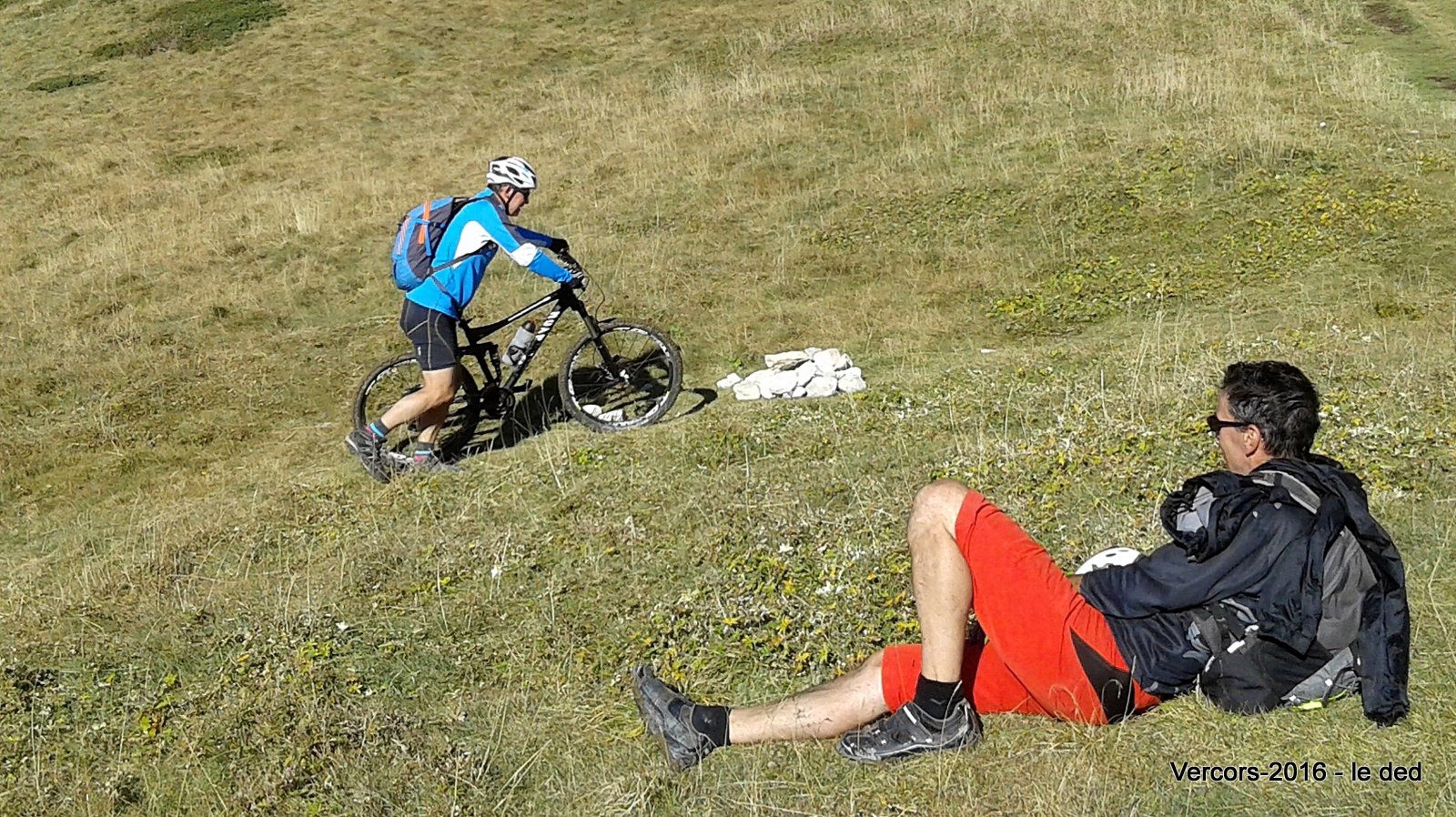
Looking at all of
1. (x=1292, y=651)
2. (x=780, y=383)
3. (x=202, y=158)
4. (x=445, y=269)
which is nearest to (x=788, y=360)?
(x=780, y=383)

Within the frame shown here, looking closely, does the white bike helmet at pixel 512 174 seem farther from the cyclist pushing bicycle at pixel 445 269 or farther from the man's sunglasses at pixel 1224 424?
the man's sunglasses at pixel 1224 424

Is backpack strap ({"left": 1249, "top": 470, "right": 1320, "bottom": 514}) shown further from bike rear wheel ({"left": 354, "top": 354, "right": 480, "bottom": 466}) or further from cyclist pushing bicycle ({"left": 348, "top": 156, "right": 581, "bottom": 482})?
bike rear wheel ({"left": 354, "top": 354, "right": 480, "bottom": 466})

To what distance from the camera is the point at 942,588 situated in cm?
436

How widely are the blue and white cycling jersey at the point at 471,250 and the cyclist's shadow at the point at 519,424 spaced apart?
4.19 ft

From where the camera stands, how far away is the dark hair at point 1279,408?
14.0 feet

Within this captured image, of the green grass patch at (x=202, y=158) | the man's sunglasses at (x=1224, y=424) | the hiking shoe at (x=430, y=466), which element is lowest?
the green grass patch at (x=202, y=158)

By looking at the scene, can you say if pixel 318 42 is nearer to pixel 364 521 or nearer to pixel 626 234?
pixel 626 234

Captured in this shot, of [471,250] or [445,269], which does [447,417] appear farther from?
[471,250]

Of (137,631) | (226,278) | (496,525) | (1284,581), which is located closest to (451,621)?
(496,525)

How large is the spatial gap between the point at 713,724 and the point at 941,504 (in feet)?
4.09

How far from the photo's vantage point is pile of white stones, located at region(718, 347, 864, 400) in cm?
1001

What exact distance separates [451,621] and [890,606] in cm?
223

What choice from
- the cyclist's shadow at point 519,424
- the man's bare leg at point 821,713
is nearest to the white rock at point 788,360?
the cyclist's shadow at point 519,424

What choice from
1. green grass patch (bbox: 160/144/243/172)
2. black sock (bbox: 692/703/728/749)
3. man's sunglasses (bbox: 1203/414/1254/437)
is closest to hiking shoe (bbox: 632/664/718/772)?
black sock (bbox: 692/703/728/749)
